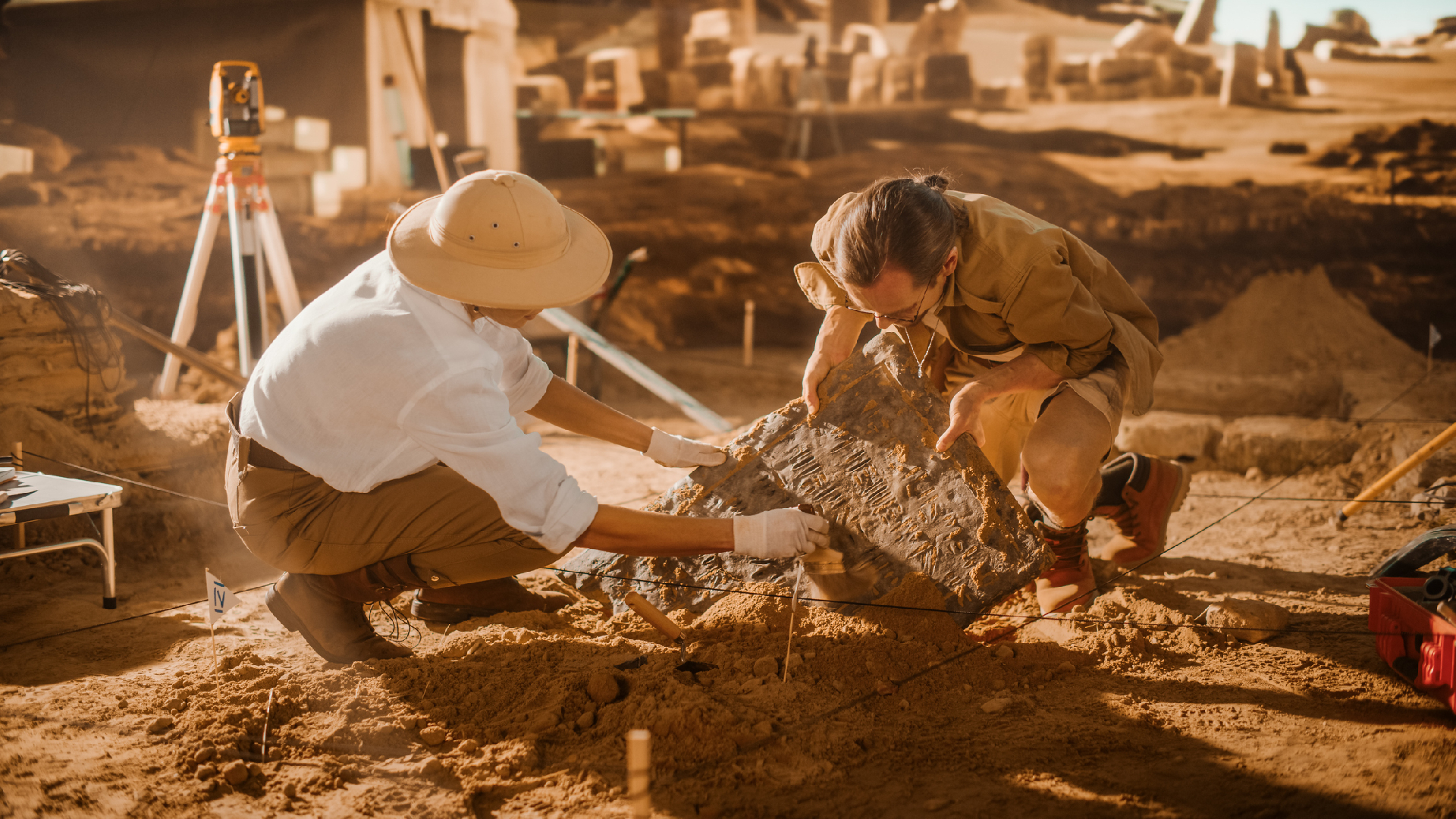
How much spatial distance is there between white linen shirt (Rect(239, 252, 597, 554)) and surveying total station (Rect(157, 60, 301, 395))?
2.55 metres

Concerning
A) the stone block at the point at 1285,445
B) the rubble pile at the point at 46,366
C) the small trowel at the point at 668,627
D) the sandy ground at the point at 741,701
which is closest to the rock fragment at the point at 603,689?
the sandy ground at the point at 741,701

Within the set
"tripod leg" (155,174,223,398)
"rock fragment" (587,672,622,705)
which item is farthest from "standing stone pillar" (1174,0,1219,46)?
"rock fragment" (587,672,622,705)

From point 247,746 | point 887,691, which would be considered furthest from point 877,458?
point 247,746

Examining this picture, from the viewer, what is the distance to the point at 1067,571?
9.25ft

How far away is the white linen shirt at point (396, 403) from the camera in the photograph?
2.05m

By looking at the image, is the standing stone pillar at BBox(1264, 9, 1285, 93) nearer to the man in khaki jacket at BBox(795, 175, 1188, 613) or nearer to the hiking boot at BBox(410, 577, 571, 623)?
the man in khaki jacket at BBox(795, 175, 1188, 613)

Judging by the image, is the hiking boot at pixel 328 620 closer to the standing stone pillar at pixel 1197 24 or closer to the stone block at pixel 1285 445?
the stone block at pixel 1285 445

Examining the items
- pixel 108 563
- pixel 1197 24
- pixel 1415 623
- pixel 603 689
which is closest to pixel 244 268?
pixel 108 563

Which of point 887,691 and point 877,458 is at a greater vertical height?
point 877,458

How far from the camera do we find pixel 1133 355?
2.65 meters

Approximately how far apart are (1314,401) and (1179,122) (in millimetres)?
2530

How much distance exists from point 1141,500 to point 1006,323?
874 mm

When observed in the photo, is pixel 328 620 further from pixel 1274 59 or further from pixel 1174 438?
pixel 1274 59

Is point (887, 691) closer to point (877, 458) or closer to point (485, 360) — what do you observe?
point (877, 458)
